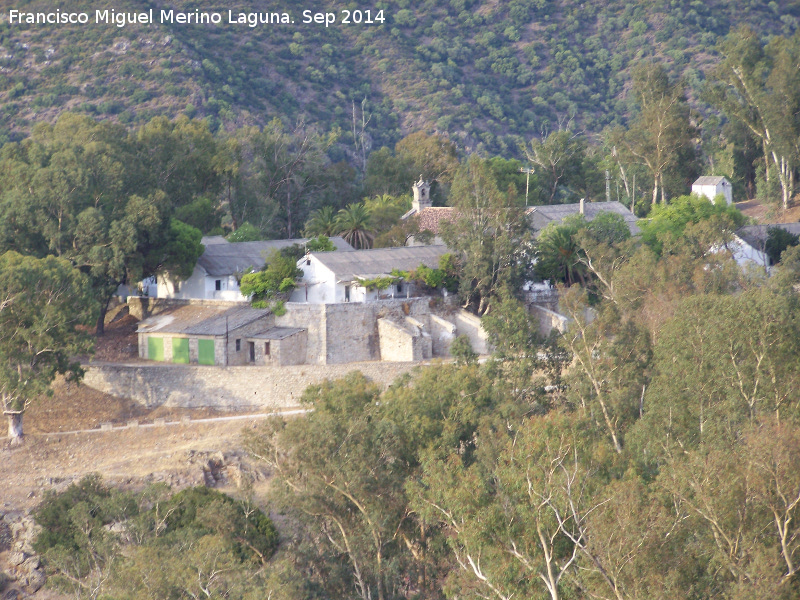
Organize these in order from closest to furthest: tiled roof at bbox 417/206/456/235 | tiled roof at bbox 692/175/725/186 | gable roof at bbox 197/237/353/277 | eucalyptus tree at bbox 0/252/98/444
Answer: eucalyptus tree at bbox 0/252/98/444 < gable roof at bbox 197/237/353/277 < tiled roof at bbox 417/206/456/235 < tiled roof at bbox 692/175/725/186

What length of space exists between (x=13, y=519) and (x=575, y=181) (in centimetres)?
4362

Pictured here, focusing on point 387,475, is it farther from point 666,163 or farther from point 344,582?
point 666,163

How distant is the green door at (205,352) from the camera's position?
1655 inches

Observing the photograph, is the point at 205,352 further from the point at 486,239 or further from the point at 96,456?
the point at 486,239

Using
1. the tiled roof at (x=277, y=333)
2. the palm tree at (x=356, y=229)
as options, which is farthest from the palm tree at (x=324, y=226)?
the tiled roof at (x=277, y=333)

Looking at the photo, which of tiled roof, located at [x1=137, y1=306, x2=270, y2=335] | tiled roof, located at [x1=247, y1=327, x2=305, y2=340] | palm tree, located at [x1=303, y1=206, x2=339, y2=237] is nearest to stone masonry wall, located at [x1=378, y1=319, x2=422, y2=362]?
tiled roof, located at [x1=247, y1=327, x2=305, y2=340]

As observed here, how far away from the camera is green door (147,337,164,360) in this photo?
142ft

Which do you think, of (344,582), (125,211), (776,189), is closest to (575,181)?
(776,189)

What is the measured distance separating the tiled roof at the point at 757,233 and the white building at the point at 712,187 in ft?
20.6

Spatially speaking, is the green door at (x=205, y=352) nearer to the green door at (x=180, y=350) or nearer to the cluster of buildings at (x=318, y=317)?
the cluster of buildings at (x=318, y=317)

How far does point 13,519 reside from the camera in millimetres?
34062

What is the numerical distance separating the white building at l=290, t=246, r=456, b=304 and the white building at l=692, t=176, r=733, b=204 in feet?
71.7

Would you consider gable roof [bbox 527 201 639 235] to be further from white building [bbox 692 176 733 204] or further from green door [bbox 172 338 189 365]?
green door [bbox 172 338 189 365]

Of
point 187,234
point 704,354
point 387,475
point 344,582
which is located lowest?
point 344,582
